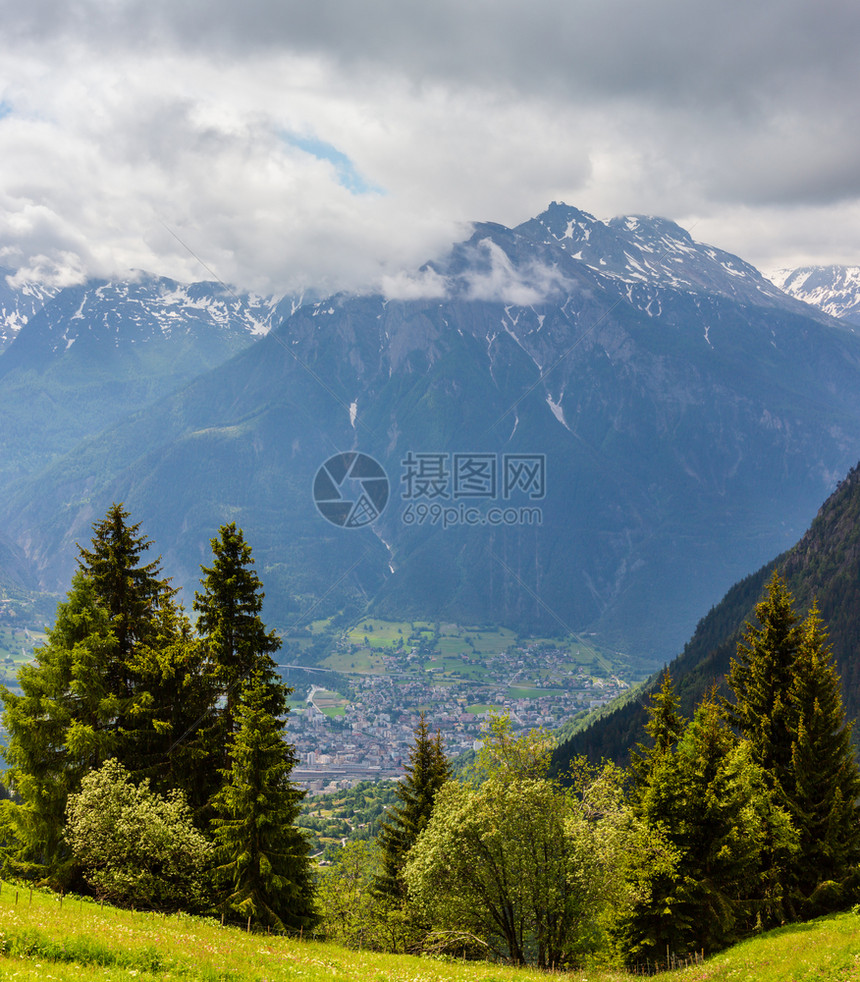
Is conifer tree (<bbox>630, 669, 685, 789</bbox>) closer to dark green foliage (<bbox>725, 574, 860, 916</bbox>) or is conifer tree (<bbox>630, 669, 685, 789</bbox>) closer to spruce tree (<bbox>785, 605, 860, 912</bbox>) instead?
dark green foliage (<bbox>725, 574, 860, 916</bbox>)

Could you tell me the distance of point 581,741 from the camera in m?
156

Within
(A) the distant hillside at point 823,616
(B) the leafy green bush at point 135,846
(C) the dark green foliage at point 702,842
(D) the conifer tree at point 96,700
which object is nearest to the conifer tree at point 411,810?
(C) the dark green foliage at point 702,842

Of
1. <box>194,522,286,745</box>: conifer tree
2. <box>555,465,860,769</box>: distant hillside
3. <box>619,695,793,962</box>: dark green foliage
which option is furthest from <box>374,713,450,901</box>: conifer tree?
<box>555,465,860,769</box>: distant hillside

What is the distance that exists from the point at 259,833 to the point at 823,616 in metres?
164

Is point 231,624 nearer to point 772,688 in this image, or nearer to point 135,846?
point 135,846

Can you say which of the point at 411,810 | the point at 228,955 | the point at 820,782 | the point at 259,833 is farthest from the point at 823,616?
the point at 228,955

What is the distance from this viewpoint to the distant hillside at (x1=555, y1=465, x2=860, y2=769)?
147 meters

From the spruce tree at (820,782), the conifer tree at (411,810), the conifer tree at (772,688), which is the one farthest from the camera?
the conifer tree at (411,810)

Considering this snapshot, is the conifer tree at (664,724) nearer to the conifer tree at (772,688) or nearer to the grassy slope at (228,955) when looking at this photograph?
the conifer tree at (772,688)

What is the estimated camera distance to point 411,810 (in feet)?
138

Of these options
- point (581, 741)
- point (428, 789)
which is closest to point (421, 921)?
point (428, 789)

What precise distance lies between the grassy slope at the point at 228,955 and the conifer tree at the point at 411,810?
14787 mm

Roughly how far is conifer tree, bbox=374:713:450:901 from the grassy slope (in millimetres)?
14787

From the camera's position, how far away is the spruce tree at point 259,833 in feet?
90.4
